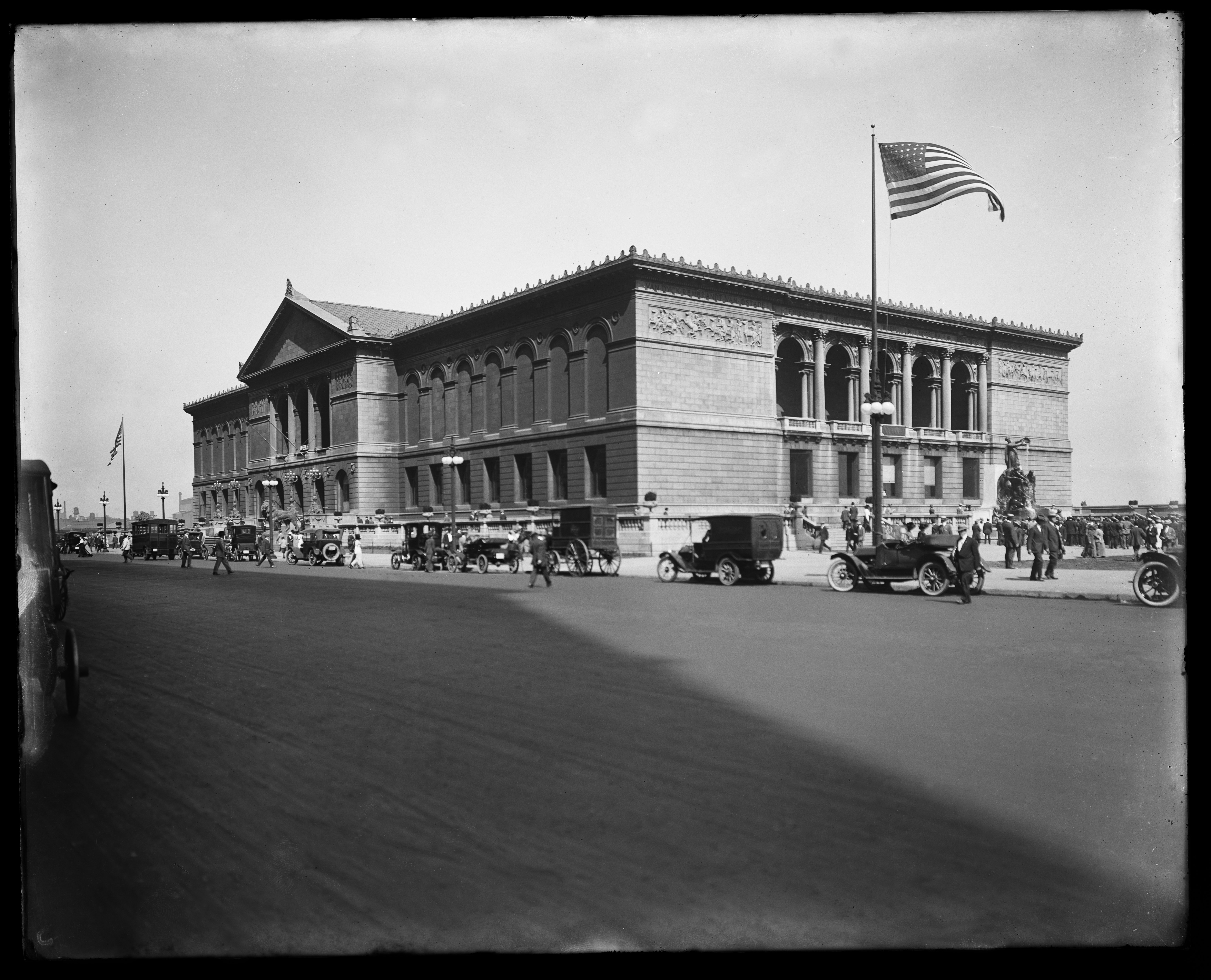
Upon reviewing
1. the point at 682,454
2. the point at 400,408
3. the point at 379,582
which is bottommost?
the point at 379,582

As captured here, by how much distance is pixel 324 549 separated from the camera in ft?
137

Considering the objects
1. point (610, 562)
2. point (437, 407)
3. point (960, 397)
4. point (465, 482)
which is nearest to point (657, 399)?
point (610, 562)

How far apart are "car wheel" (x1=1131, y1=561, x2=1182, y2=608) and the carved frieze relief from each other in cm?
2785

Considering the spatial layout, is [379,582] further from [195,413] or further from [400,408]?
[195,413]

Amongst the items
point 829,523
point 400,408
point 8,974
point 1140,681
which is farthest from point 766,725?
point 400,408

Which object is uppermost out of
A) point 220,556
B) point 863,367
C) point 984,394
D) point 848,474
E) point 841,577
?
point 863,367

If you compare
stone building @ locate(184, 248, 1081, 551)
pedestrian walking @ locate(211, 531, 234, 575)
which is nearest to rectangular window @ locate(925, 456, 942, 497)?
stone building @ locate(184, 248, 1081, 551)

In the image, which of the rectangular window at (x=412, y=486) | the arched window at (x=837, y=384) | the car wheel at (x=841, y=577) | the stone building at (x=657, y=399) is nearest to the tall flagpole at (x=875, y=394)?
the car wheel at (x=841, y=577)

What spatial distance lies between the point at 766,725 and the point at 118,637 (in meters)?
10.2

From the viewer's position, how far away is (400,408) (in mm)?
57750

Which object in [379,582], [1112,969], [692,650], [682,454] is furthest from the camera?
[682,454]

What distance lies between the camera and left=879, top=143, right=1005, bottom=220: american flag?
55.7 ft

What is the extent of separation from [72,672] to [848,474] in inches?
1793

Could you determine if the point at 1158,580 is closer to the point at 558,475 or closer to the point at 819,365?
the point at 558,475
